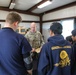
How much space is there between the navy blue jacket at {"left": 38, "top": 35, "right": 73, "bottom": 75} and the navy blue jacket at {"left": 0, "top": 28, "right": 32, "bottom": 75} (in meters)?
0.25

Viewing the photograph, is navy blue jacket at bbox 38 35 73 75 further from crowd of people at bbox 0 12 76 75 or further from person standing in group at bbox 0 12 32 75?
person standing in group at bbox 0 12 32 75

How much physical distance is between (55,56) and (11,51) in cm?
57

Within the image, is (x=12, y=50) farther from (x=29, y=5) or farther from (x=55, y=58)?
(x=29, y=5)

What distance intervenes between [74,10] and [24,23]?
3647mm

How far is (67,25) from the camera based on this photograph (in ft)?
23.7

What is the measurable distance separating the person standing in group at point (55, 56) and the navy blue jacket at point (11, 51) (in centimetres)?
25

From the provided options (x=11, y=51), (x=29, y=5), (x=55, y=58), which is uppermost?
(x=29, y=5)

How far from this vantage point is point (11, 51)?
5.71 ft

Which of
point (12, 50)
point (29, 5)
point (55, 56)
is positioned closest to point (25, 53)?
point (12, 50)

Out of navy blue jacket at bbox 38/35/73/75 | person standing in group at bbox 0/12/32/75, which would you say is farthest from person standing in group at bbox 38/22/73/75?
person standing in group at bbox 0/12/32/75

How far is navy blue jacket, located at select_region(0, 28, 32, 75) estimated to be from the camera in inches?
68.4

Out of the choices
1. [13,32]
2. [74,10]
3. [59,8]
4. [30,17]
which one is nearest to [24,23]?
[30,17]

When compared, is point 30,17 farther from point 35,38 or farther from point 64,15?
point 35,38

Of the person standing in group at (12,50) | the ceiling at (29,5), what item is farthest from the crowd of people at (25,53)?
the ceiling at (29,5)
